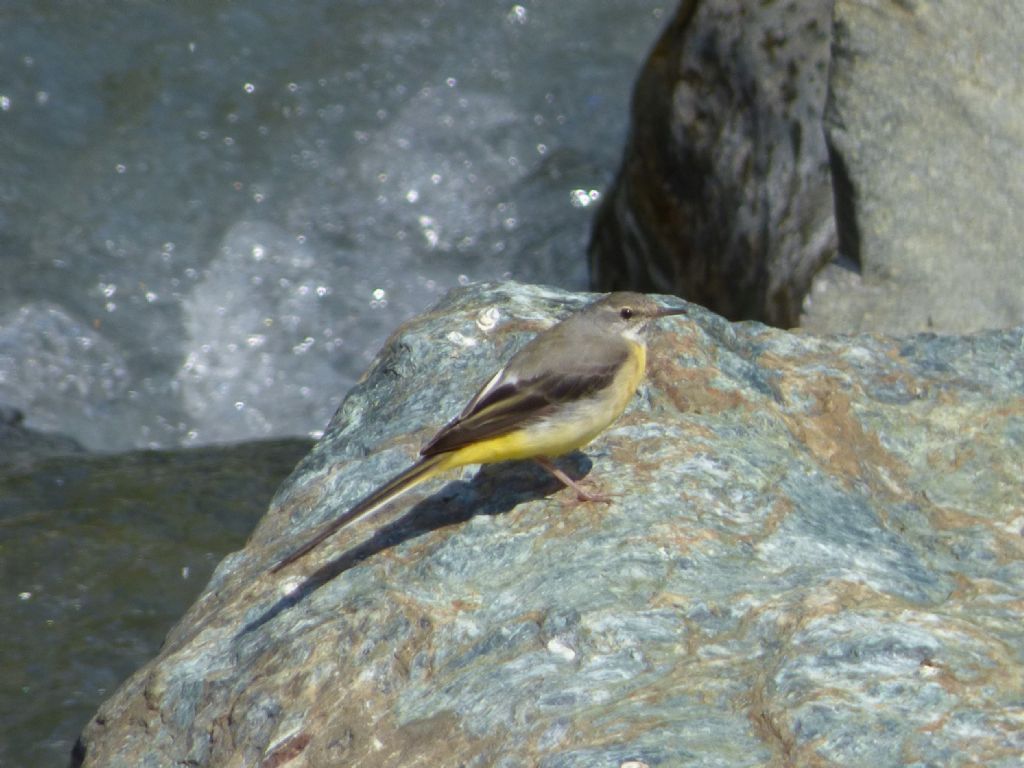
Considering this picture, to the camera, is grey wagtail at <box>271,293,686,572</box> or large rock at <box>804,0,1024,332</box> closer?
grey wagtail at <box>271,293,686,572</box>

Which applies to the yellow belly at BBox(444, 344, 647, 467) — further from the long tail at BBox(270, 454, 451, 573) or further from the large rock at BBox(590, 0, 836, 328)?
the large rock at BBox(590, 0, 836, 328)

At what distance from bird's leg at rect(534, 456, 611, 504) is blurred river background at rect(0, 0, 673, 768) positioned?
4950 millimetres

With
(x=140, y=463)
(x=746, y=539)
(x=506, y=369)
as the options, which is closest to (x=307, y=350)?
(x=140, y=463)

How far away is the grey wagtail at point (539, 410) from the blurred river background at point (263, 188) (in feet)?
16.2

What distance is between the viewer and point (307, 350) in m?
11.7

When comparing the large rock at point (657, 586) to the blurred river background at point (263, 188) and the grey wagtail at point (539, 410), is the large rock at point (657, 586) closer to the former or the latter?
the grey wagtail at point (539, 410)

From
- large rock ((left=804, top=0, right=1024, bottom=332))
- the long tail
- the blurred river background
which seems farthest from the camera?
the blurred river background

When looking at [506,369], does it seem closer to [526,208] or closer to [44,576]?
[44,576]

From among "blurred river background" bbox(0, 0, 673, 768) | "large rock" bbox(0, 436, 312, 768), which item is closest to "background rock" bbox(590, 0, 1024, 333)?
"large rock" bbox(0, 436, 312, 768)

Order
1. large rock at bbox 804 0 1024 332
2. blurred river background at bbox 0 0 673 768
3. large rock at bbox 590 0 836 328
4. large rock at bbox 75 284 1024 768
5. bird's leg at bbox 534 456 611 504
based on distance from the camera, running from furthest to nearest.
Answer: blurred river background at bbox 0 0 673 768, large rock at bbox 590 0 836 328, large rock at bbox 804 0 1024 332, bird's leg at bbox 534 456 611 504, large rock at bbox 75 284 1024 768

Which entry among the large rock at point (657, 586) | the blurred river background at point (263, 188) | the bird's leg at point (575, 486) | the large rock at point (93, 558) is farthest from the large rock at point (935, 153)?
the blurred river background at point (263, 188)

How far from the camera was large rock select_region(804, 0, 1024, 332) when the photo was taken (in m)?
7.28

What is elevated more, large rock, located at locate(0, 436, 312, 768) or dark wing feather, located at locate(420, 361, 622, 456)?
dark wing feather, located at locate(420, 361, 622, 456)

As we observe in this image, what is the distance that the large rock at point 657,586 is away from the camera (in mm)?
4121
